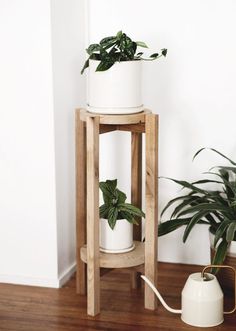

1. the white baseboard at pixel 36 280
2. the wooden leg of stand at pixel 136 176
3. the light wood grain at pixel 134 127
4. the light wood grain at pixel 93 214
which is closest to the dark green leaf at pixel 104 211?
the light wood grain at pixel 93 214

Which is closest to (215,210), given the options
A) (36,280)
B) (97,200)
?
(97,200)

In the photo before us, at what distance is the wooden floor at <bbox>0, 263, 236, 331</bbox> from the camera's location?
2.53 m

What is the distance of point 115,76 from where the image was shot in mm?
2543

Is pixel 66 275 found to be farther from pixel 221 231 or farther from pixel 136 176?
pixel 221 231

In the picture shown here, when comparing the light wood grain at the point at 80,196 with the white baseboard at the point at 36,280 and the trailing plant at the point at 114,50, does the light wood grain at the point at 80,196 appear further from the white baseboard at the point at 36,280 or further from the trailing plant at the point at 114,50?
the trailing plant at the point at 114,50

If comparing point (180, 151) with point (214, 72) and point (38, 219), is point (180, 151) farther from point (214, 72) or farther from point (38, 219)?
point (38, 219)

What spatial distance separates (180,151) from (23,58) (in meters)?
0.90

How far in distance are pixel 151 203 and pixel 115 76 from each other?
20.7 inches

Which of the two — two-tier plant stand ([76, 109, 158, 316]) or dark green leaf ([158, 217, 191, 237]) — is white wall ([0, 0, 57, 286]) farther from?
dark green leaf ([158, 217, 191, 237])

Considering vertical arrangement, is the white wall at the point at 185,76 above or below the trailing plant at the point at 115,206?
above

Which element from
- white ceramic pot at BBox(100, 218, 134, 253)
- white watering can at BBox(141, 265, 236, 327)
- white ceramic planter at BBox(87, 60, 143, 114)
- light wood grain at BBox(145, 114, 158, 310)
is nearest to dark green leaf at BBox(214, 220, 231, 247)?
white watering can at BBox(141, 265, 236, 327)

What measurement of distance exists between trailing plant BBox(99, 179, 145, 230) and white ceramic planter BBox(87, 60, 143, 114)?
33cm

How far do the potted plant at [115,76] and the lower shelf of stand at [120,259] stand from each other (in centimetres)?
60

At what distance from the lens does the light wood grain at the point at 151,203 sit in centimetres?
256
